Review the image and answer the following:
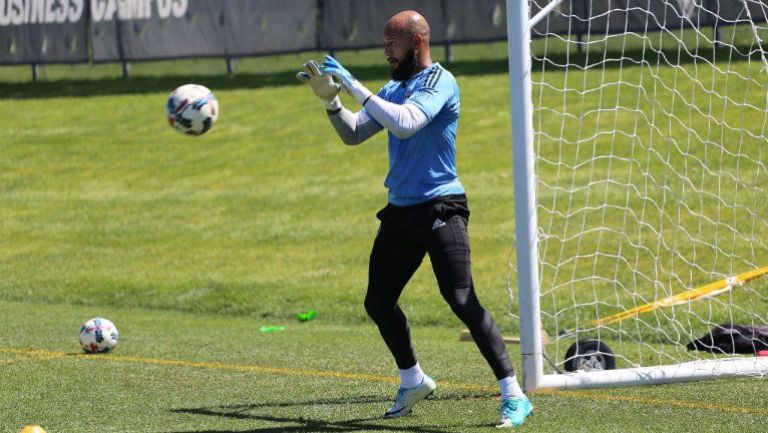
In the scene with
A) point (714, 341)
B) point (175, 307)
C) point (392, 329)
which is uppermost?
point (392, 329)

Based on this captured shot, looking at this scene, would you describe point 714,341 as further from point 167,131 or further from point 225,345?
point 167,131

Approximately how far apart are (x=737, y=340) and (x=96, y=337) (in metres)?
5.12

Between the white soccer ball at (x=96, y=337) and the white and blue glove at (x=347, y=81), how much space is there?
4.14 meters

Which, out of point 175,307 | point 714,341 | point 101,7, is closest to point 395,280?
point 714,341

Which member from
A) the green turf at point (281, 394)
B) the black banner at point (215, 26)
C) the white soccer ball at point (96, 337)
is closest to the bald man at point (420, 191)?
the green turf at point (281, 394)

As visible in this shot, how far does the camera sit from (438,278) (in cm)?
661

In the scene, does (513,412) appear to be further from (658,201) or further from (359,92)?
(658,201)

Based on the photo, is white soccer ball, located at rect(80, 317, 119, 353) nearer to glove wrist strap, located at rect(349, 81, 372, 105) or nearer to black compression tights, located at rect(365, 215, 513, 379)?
black compression tights, located at rect(365, 215, 513, 379)

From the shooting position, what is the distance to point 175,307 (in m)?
14.1

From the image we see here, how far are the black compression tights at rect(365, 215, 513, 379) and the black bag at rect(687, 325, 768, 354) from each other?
2.63m

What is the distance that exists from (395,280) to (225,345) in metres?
4.00

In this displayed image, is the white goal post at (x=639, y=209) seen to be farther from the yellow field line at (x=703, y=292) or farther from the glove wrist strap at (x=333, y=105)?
the glove wrist strap at (x=333, y=105)

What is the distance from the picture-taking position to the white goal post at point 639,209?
7.36 meters

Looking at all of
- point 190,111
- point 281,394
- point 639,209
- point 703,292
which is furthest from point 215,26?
point 281,394
